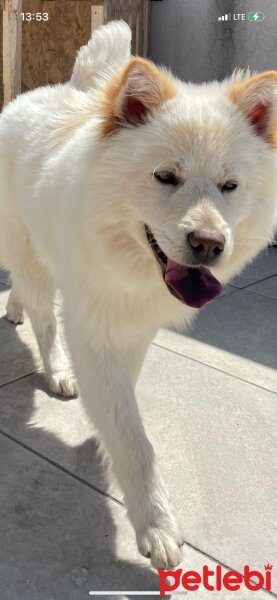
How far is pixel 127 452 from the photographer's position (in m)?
2.38

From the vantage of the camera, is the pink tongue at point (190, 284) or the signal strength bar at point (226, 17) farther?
A: the signal strength bar at point (226, 17)

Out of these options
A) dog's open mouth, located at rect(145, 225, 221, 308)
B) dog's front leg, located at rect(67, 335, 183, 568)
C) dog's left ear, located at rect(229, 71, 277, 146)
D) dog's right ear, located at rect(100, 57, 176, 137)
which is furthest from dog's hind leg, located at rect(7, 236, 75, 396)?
dog's left ear, located at rect(229, 71, 277, 146)

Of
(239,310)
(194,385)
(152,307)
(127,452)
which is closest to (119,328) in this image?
(152,307)

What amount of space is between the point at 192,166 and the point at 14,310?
2.32m

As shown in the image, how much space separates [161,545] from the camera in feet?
7.23

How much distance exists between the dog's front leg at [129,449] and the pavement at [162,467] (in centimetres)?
16

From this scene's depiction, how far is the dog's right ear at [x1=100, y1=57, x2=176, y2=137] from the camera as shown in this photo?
2225mm

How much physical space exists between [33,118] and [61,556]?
78.5 inches

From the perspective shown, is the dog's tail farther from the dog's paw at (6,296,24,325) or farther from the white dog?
the dog's paw at (6,296,24,325)

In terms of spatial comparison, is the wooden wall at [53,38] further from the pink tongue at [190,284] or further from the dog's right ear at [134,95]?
the pink tongue at [190,284]

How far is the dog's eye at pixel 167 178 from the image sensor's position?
2.15m

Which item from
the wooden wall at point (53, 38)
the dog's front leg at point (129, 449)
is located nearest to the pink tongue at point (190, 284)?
the dog's front leg at point (129, 449)

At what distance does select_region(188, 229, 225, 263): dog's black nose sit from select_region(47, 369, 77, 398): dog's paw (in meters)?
1.59

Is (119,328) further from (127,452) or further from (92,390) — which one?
(127,452)
